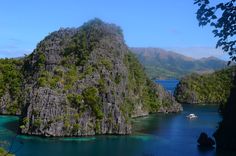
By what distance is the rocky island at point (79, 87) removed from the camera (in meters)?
90.1

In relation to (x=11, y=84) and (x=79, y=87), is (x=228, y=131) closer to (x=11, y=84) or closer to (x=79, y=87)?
(x=79, y=87)

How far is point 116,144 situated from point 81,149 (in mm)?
8886

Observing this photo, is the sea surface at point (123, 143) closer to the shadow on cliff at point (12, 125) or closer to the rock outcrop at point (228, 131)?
the shadow on cliff at point (12, 125)

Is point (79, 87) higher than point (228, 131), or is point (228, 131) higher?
point (79, 87)

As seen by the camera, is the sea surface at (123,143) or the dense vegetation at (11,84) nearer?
the sea surface at (123,143)

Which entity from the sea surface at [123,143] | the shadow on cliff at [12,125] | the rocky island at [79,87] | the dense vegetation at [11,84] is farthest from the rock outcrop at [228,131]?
the dense vegetation at [11,84]

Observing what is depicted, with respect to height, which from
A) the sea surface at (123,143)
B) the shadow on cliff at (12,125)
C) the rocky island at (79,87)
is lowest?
the sea surface at (123,143)

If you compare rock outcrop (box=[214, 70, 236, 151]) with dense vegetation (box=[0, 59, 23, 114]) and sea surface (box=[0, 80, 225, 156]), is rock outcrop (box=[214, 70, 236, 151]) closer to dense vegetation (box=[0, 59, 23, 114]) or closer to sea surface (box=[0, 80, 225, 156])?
sea surface (box=[0, 80, 225, 156])

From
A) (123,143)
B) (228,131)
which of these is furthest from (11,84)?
(228,131)

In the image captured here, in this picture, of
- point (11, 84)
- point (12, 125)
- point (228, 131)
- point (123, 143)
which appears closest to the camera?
point (228, 131)

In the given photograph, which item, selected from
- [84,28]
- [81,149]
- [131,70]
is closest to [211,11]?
[81,149]

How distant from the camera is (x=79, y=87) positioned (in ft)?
317

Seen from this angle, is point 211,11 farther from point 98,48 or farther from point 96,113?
point 98,48

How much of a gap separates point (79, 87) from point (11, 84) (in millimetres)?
39454
